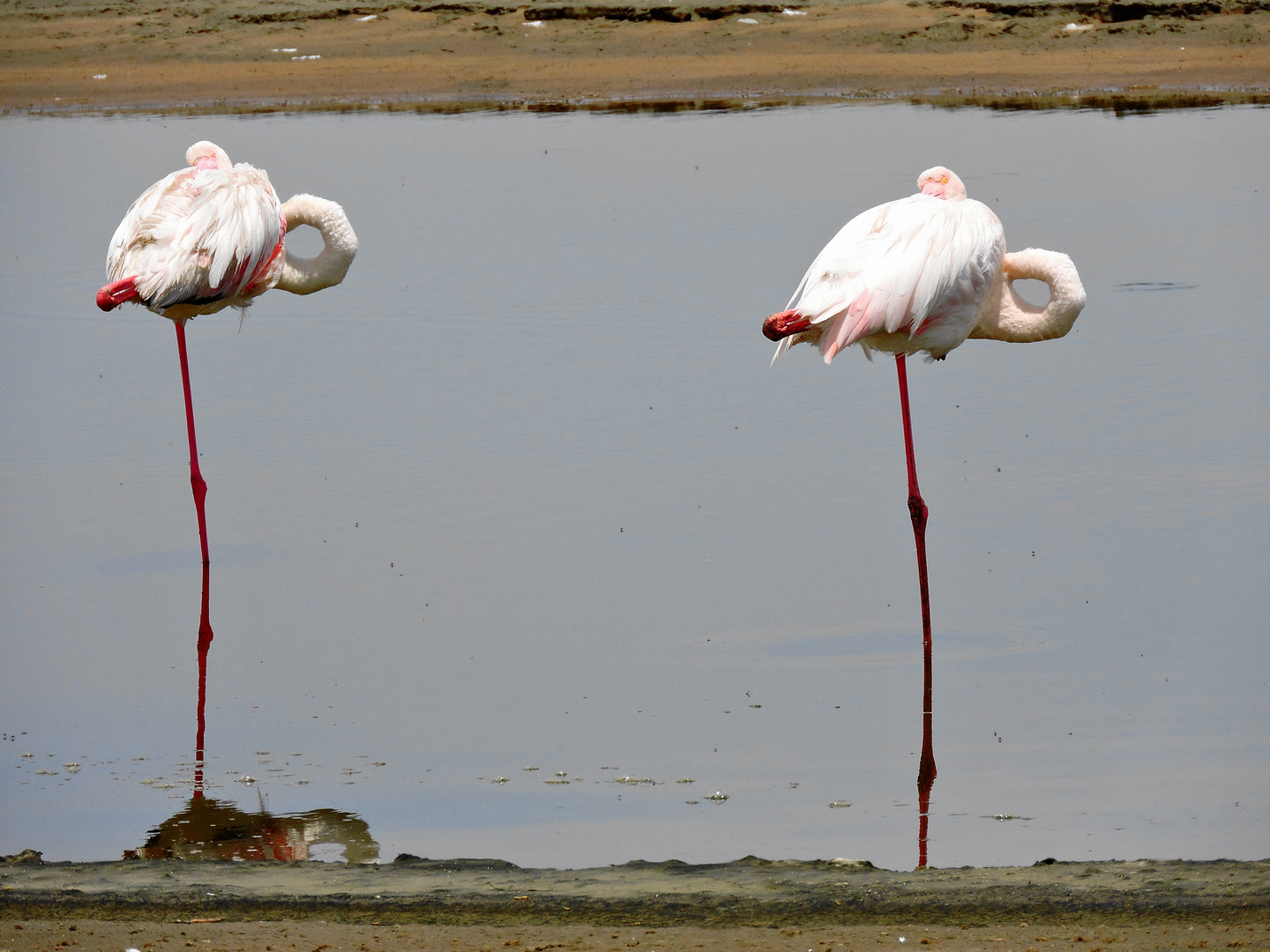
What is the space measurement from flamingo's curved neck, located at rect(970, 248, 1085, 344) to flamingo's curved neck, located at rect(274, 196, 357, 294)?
2.98 metres

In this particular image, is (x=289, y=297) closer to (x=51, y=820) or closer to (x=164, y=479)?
(x=164, y=479)

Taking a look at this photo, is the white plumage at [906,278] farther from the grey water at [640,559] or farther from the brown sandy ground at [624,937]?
the brown sandy ground at [624,937]

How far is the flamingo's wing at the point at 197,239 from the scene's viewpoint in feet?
23.7

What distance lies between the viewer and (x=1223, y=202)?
41.6 feet

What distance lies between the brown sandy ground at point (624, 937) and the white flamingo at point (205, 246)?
9.94ft

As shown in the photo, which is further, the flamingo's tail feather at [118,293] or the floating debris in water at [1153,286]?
the floating debris in water at [1153,286]

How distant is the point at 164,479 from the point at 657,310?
11.2 feet

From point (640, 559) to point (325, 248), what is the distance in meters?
2.51

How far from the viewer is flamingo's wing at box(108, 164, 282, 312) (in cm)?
723

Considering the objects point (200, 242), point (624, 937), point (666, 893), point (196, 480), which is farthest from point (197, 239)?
point (624, 937)

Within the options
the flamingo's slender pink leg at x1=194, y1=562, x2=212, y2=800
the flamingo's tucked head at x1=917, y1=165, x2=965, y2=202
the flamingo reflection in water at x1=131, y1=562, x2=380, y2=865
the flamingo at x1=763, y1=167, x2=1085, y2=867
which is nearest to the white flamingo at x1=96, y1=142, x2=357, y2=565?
the flamingo's slender pink leg at x1=194, y1=562, x2=212, y2=800

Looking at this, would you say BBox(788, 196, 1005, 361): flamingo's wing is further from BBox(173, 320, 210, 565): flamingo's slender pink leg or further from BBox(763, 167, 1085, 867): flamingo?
BBox(173, 320, 210, 565): flamingo's slender pink leg

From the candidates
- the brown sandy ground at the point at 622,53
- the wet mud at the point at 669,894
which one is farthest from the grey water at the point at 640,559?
the brown sandy ground at the point at 622,53

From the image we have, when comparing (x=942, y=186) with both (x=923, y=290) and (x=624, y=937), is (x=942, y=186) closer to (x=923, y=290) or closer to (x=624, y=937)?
(x=923, y=290)
